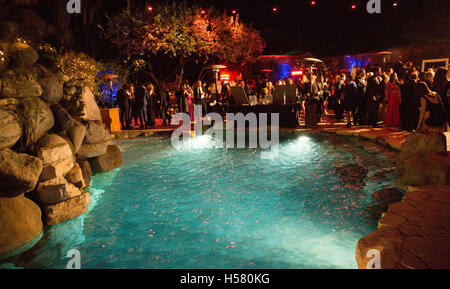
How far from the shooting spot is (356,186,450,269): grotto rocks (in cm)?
265

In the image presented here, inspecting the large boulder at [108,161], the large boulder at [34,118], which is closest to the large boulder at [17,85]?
the large boulder at [34,118]

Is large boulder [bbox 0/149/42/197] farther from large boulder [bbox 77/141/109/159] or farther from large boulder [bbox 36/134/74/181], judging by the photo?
large boulder [bbox 77/141/109/159]

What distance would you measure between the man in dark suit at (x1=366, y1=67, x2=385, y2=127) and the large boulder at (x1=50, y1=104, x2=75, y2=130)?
895cm

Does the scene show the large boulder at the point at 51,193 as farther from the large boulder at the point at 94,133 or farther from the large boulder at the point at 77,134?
the large boulder at the point at 94,133

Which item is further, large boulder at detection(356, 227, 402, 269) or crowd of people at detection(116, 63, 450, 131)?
crowd of people at detection(116, 63, 450, 131)

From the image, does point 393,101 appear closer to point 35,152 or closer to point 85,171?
point 85,171

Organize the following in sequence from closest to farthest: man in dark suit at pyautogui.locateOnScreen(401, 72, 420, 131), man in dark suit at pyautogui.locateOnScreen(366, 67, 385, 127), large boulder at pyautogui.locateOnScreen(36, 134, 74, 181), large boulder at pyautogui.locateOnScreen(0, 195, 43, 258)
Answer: large boulder at pyautogui.locateOnScreen(0, 195, 43, 258)
large boulder at pyautogui.locateOnScreen(36, 134, 74, 181)
man in dark suit at pyautogui.locateOnScreen(401, 72, 420, 131)
man in dark suit at pyautogui.locateOnScreen(366, 67, 385, 127)

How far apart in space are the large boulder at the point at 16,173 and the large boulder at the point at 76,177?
4.67 feet

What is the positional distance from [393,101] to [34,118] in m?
9.98

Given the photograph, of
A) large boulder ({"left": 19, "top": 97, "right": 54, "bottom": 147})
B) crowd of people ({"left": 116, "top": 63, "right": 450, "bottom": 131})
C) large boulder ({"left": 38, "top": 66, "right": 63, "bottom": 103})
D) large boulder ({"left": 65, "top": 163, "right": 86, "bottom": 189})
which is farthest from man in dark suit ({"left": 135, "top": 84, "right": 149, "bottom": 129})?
large boulder ({"left": 19, "top": 97, "right": 54, "bottom": 147})

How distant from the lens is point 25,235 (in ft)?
13.4

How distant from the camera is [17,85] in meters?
5.03

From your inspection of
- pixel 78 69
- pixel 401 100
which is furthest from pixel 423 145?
pixel 78 69
